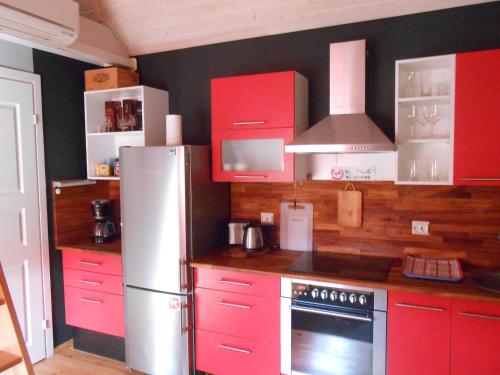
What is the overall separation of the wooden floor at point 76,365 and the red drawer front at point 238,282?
1007 mm

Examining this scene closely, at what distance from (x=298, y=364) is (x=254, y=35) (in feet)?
7.47

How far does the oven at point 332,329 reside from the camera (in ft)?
7.02

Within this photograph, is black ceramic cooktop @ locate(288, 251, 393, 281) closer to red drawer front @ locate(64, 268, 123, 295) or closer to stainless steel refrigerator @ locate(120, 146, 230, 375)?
stainless steel refrigerator @ locate(120, 146, 230, 375)

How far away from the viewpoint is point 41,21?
7.69ft

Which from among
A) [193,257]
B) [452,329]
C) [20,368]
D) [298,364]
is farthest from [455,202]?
[20,368]

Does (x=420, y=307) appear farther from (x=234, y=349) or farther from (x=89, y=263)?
(x=89, y=263)

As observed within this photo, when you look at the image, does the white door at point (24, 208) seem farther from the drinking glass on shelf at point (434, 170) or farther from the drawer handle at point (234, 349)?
the drinking glass on shelf at point (434, 170)

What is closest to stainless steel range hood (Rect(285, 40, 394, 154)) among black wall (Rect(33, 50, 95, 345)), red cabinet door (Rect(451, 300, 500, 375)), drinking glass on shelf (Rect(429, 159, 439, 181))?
drinking glass on shelf (Rect(429, 159, 439, 181))

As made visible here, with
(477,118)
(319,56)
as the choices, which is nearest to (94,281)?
(319,56)

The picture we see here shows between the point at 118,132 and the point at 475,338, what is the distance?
274cm

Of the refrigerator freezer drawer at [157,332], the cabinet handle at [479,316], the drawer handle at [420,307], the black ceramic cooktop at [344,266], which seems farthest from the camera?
the refrigerator freezer drawer at [157,332]

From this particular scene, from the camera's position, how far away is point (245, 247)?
2762 mm

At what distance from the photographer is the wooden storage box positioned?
3092 millimetres

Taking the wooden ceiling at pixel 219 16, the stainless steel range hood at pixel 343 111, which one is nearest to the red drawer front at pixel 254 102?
the stainless steel range hood at pixel 343 111
